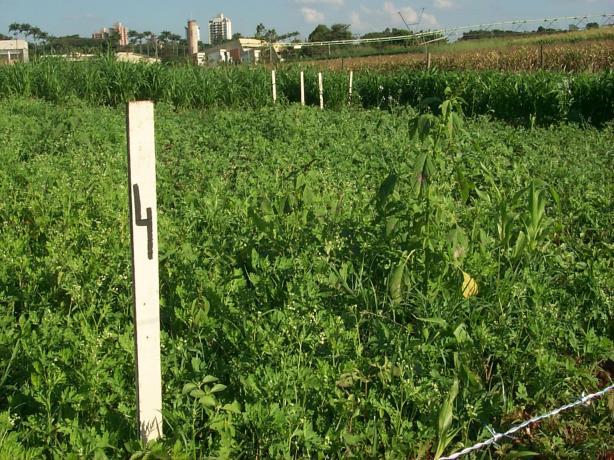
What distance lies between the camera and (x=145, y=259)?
7.53 feet

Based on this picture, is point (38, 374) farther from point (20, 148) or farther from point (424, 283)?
point (20, 148)

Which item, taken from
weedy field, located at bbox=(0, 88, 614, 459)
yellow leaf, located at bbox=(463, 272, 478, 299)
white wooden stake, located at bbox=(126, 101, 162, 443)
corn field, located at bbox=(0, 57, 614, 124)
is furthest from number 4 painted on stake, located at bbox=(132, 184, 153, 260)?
corn field, located at bbox=(0, 57, 614, 124)

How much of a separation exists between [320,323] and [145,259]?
1.03m

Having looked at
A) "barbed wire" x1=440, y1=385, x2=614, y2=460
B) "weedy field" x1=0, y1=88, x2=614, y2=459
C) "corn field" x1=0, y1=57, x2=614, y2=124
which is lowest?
"barbed wire" x1=440, y1=385, x2=614, y2=460

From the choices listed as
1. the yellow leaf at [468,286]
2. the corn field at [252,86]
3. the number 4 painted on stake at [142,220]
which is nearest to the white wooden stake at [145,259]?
the number 4 painted on stake at [142,220]

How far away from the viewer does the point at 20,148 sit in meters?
7.38

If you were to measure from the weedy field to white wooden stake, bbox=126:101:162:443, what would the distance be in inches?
5.9

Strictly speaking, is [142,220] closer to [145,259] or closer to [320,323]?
[145,259]

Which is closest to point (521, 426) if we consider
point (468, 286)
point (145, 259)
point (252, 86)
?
point (468, 286)

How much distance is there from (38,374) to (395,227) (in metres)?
1.94

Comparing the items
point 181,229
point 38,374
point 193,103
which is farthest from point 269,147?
point 193,103

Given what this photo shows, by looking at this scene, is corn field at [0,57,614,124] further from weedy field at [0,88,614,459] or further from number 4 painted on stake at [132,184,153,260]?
number 4 painted on stake at [132,184,153,260]

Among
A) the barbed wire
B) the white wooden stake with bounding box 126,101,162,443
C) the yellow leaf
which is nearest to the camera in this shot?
the white wooden stake with bounding box 126,101,162,443

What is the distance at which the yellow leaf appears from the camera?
349 centimetres
